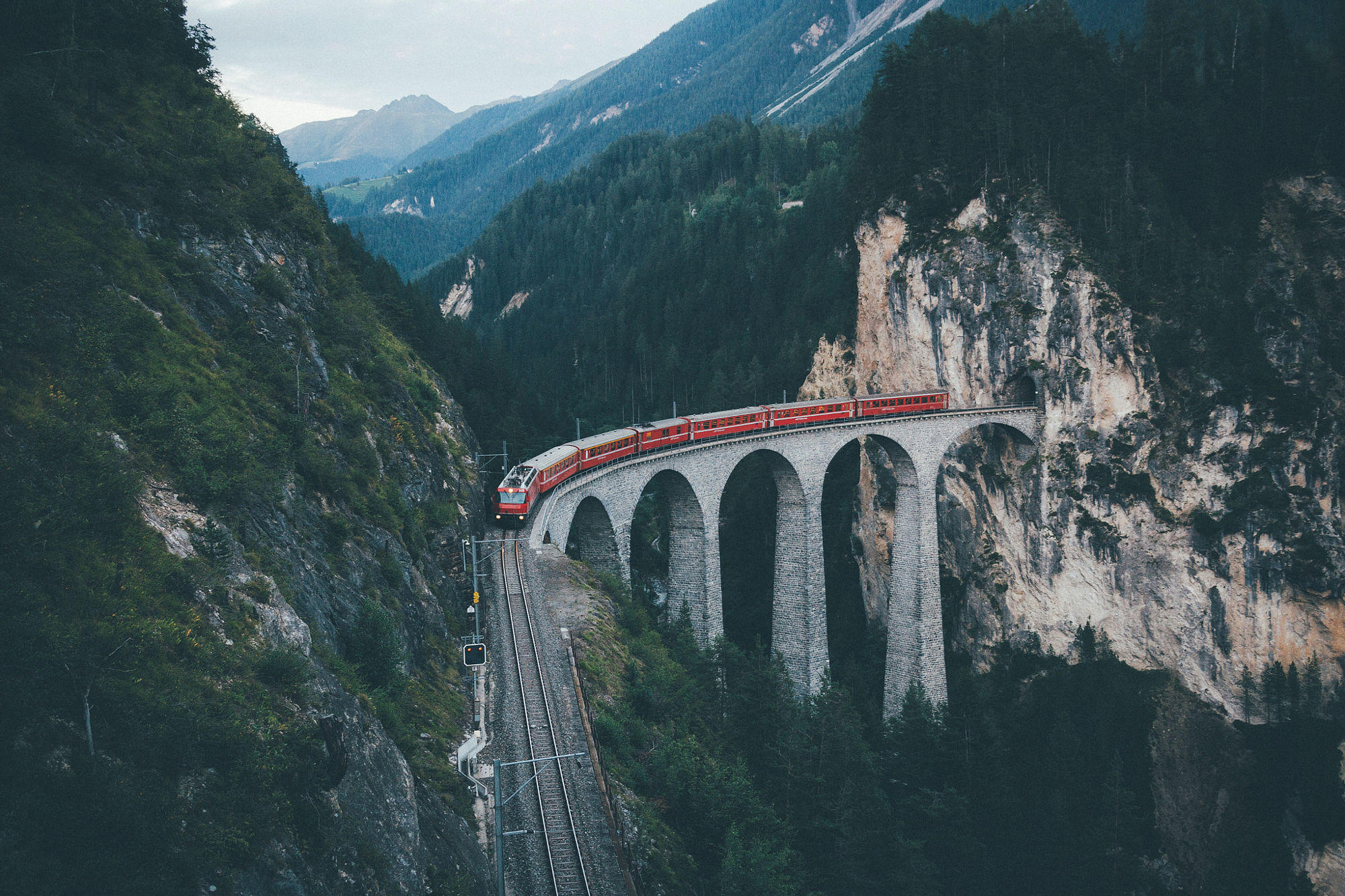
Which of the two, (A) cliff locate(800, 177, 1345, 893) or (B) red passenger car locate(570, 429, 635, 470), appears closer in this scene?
(B) red passenger car locate(570, 429, 635, 470)

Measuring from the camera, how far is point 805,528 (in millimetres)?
50094

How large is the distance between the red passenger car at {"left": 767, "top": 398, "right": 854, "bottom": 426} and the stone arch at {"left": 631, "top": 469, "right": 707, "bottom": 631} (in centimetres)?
768

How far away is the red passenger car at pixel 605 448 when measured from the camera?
39656 millimetres

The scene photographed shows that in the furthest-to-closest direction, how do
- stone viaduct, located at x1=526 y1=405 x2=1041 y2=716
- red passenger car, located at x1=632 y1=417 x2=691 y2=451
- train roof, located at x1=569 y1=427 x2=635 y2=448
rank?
stone viaduct, located at x1=526 y1=405 x2=1041 y2=716
red passenger car, located at x1=632 y1=417 x2=691 y2=451
train roof, located at x1=569 y1=427 x2=635 y2=448

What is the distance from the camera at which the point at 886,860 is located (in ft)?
118

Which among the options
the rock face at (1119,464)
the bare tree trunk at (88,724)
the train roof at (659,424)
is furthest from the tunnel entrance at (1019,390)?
the bare tree trunk at (88,724)

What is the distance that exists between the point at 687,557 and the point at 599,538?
7.12 meters

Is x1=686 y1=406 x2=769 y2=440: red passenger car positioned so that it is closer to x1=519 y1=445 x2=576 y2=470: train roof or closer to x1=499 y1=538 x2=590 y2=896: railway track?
x1=519 y1=445 x2=576 y2=470: train roof

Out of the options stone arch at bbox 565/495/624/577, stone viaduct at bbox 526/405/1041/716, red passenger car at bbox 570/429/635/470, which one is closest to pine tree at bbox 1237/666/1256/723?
stone viaduct at bbox 526/405/1041/716

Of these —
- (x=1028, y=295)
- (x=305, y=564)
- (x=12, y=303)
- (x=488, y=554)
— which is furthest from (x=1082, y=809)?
(x=12, y=303)

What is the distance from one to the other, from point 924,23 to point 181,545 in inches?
2777

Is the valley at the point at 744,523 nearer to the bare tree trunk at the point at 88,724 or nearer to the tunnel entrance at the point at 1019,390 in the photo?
the bare tree trunk at the point at 88,724

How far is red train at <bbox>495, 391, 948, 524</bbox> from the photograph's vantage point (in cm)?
3541

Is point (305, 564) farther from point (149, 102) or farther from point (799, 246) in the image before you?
point (799, 246)
